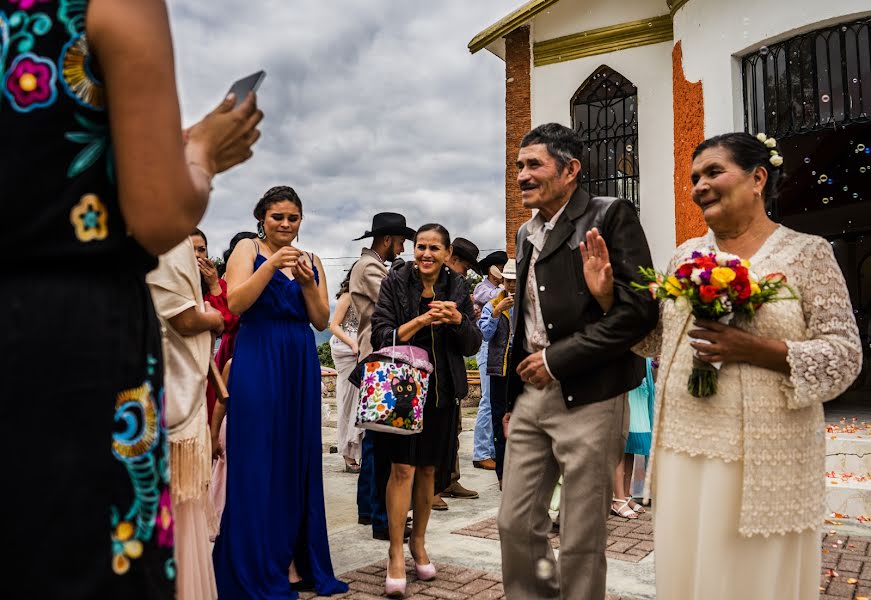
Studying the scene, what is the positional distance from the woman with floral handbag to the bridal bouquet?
1924 mm

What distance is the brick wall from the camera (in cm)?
1377

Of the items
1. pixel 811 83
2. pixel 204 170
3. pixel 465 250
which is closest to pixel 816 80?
pixel 811 83

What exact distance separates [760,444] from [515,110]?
38.2ft

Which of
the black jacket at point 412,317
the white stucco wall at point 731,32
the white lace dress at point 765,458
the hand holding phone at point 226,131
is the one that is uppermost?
the white stucco wall at point 731,32

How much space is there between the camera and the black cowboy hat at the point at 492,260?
9.07 metres

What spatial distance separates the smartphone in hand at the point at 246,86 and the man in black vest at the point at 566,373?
210 cm

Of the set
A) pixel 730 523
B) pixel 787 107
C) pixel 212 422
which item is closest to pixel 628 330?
pixel 730 523

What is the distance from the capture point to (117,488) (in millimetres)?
1320

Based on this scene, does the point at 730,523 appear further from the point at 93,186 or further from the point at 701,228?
the point at 701,228

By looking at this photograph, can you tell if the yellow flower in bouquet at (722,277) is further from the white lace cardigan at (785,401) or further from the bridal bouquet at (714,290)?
the white lace cardigan at (785,401)

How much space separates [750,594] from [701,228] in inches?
344

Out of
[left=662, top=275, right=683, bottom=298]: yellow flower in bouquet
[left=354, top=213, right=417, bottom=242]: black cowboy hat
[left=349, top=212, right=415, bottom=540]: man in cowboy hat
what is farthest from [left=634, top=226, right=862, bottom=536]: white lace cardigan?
[left=354, top=213, right=417, bottom=242]: black cowboy hat

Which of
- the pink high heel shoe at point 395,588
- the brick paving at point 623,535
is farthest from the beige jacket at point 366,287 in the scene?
the pink high heel shoe at point 395,588

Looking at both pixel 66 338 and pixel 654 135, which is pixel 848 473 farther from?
pixel 66 338
